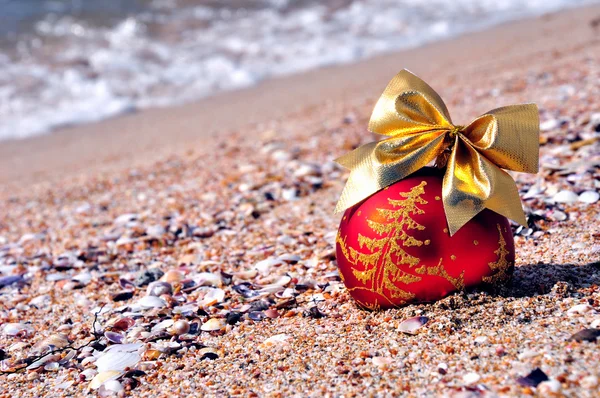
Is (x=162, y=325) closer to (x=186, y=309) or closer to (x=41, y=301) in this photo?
(x=186, y=309)

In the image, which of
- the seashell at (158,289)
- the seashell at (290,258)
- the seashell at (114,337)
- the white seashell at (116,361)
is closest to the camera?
the white seashell at (116,361)

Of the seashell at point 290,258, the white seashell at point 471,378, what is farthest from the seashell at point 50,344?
the white seashell at point 471,378

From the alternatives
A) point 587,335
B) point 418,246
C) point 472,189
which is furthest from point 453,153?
point 587,335

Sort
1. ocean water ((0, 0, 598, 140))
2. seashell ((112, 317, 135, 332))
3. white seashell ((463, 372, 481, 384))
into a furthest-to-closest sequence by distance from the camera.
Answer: ocean water ((0, 0, 598, 140))
seashell ((112, 317, 135, 332))
white seashell ((463, 372, 481, 384))

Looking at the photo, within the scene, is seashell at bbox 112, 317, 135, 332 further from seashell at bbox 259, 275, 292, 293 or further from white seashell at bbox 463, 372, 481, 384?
white seashell at bbox 463, 372, 481, 384

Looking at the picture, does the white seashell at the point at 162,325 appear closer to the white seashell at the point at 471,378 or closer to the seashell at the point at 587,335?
the white seashell at the point at 471,378

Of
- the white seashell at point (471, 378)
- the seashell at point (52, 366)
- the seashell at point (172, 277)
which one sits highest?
the seashell at point (172, 277)

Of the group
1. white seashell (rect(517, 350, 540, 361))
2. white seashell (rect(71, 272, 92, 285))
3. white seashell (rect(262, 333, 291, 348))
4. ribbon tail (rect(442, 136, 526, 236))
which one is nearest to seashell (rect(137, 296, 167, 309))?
white seashell (rect(71, 272, 92, 285))
